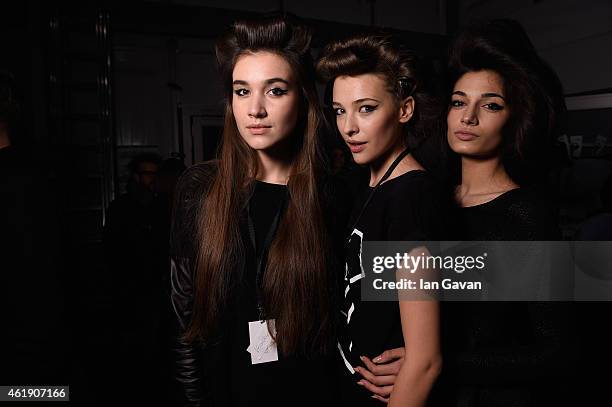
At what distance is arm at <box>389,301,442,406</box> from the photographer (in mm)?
1093

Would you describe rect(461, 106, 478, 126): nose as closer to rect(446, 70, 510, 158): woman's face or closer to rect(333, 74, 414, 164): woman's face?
rect(446, 70, 510, 158): woman's face

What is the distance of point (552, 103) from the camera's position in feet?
4.58

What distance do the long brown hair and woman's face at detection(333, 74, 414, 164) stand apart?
245 millimetres

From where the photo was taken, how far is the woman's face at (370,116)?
4.19 feet

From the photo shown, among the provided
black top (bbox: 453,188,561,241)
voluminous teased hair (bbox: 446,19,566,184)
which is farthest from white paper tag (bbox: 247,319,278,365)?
voluminous teased hair (bbox: 446,19,566,184)

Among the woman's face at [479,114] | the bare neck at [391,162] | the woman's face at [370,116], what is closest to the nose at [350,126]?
the woman's face at [370,116]

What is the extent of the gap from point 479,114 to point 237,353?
3.61 feet

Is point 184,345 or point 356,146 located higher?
→ point 356,146

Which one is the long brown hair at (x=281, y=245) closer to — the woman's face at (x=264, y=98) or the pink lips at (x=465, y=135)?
the woman's face at (x=264, y=98)

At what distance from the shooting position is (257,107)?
1375 mm

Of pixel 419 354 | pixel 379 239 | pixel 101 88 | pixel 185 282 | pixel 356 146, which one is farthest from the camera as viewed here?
pixel 101 88

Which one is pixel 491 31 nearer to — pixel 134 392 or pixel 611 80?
pixel 134 392

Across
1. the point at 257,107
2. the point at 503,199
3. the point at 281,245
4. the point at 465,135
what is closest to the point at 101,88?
the point at 257,107

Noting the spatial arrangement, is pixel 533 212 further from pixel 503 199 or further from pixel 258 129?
pixel 258 129
